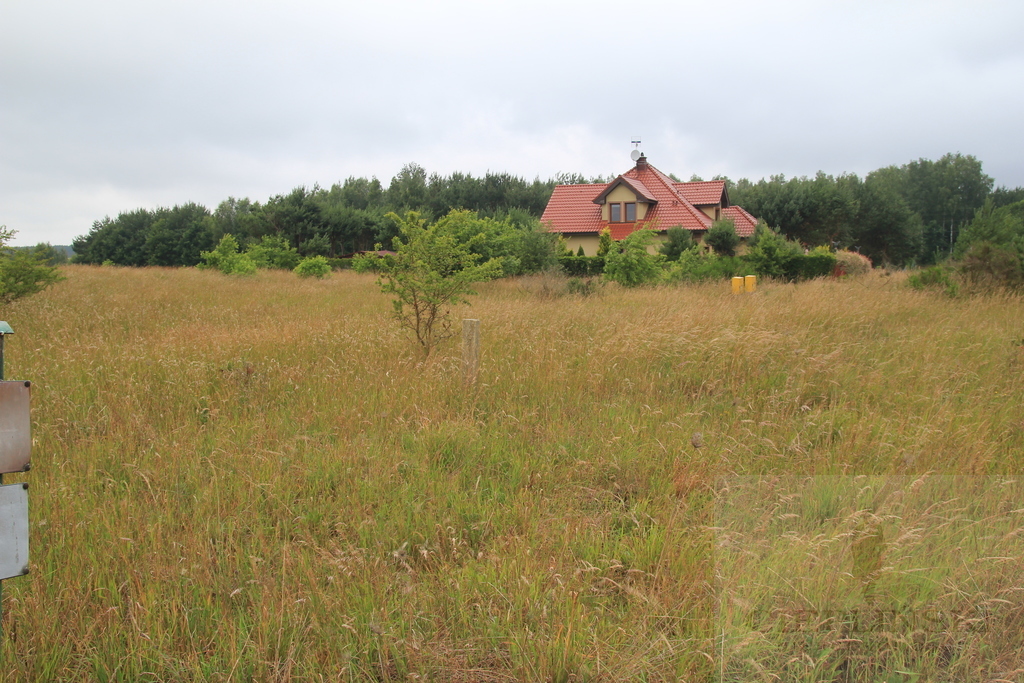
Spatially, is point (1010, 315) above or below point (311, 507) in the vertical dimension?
above

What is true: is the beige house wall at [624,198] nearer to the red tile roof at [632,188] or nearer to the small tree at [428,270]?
the red tile roof at [632,188]

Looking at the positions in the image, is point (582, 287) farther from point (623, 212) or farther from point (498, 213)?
point (498, 213)

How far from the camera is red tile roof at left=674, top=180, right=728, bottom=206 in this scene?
115 feet

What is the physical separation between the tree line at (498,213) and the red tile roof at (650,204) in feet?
9.46

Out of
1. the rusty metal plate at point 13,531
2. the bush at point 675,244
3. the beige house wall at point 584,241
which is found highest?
the beige house wall at point 584,241

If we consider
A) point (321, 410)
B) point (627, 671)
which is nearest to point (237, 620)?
point (627, 671)

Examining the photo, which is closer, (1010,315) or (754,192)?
(1010,315)

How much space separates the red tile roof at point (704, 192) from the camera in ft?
115

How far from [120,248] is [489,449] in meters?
73.3

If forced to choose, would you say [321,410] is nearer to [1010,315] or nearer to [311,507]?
[311,507]

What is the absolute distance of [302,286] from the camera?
19.0 metres

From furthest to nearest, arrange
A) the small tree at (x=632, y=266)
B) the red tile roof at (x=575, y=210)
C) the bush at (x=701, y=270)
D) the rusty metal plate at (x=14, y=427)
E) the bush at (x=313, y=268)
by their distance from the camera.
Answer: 1. the red tile roof at (x=575, y=210)
2. the bush at (x=313, y=268)
3. the bush at (x=701, y=270)
4. the small tree at (x=632, y=266)
5. the rusty metal plate at (x=14, y=427)

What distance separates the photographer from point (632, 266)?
60.6ft

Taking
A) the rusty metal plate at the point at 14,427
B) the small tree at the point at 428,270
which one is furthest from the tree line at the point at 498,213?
the rusty metal plate at the point at 14,427
